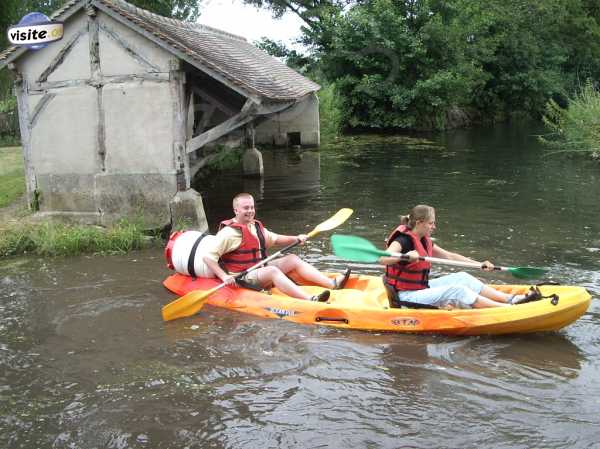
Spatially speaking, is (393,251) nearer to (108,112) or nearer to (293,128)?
(108,112)

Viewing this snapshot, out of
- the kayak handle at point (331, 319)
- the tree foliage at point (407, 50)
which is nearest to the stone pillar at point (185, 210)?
the kayak handle at point (331, 319)

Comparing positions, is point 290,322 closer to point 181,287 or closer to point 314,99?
point 181,287

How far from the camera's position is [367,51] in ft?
81.9

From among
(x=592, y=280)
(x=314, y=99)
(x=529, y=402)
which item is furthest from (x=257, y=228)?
(x=314, y=99)

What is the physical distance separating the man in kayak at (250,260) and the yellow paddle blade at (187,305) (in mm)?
259

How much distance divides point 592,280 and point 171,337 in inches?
186

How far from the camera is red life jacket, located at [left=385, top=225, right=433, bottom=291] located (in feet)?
20.2

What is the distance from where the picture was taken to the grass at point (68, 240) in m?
9.05

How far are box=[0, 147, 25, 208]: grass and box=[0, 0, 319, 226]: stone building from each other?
5.62ft

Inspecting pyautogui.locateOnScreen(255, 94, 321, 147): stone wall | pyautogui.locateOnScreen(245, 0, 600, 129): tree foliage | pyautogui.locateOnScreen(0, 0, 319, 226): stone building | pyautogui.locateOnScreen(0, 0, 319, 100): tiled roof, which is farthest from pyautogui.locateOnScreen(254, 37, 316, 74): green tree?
pyautogui.locateOnScreen(0, 0, 319, 226): stone building

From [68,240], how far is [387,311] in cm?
499

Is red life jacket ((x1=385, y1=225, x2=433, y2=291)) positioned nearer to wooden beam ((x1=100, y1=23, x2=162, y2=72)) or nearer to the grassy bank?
the grassy bank

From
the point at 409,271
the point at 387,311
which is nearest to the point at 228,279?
the point at 387,311

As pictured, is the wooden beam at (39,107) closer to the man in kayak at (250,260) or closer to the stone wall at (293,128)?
the man in kayak at (250,260)
